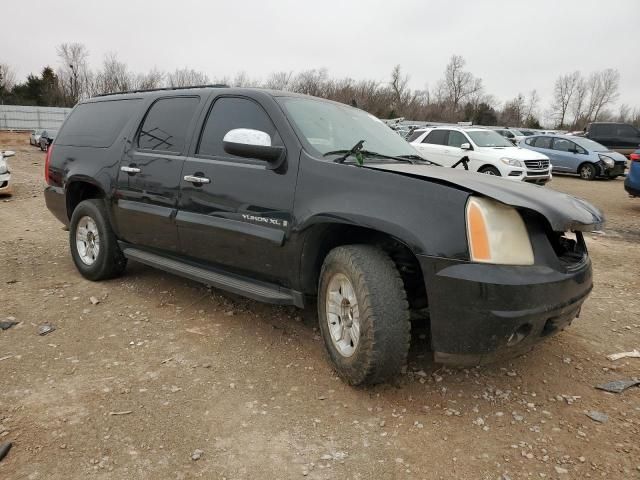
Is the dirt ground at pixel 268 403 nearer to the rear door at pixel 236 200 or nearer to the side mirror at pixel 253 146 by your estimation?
the rear door at pixel 236 200

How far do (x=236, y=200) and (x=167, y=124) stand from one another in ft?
3.97

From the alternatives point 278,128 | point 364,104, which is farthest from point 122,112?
point 364,104

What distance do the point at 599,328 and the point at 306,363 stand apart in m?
2.34

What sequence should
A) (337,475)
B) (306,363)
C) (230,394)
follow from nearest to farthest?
1. (337,475)
2. (230,394)
3. (306,363)

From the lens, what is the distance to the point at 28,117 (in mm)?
40125

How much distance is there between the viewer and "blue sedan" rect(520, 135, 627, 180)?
1644cm

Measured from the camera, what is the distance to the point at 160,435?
252 centimetres

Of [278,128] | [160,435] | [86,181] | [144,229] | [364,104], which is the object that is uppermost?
[364,104]

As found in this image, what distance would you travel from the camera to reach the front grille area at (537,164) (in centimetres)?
1273

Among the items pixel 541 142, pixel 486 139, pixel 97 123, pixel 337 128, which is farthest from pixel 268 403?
pixel 541 142

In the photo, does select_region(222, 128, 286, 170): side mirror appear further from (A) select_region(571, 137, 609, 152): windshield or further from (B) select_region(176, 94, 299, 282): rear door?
(A) select_region(571, 137, 609, 152): windshield

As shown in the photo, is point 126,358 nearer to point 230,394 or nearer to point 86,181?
point 230,394

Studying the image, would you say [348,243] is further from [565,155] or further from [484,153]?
[565,155]

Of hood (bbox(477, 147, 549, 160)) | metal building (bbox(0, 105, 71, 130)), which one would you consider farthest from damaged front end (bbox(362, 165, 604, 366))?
metal building (bbox(0, 105, 71, 130))
